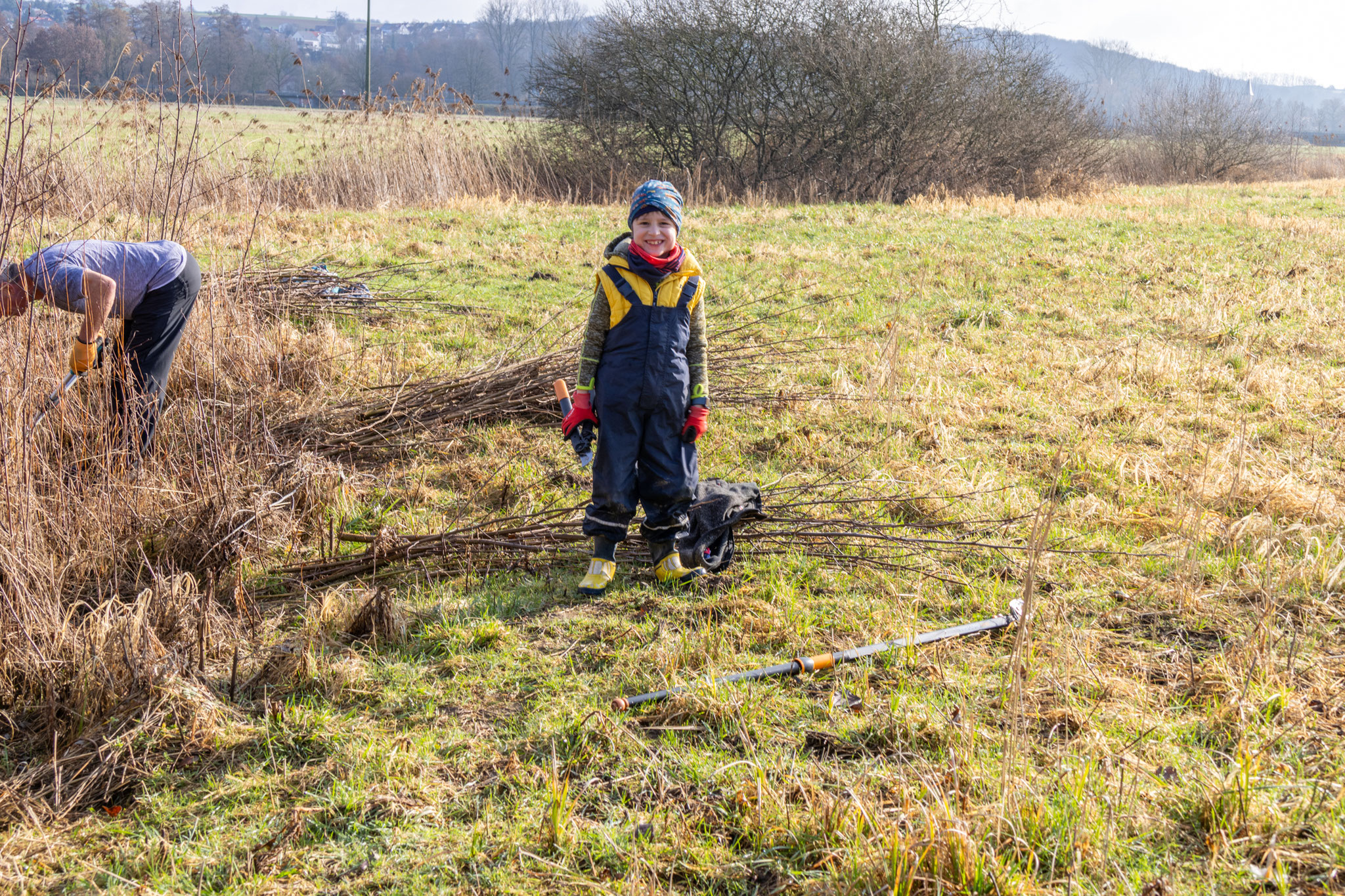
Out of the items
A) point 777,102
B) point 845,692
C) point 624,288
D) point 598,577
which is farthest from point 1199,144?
point 845,692

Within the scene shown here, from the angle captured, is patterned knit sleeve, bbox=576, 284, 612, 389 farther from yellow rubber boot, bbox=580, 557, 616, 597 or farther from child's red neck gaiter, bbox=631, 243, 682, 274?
yellow rubber boot, bbox=580, 557, 616, 597

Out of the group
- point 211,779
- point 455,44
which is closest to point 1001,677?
point 211,779

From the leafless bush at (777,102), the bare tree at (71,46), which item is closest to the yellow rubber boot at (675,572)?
the bare tree at (71,46)

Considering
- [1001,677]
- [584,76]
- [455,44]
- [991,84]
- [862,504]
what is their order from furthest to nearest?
[455,44] → [991,84] → [584,76] → [862,504] → [1001,677]

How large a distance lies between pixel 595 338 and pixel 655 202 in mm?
577

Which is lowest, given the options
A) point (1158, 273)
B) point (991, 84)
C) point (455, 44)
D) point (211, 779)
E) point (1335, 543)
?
point (211, 779)

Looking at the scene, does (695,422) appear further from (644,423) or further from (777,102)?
(777,102)

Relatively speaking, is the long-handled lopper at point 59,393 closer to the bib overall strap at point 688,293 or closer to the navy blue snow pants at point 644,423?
the navy blue snow pants at point 644,423

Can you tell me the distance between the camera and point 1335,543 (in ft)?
11.6

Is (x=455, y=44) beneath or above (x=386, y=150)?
above

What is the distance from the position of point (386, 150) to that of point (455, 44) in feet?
224

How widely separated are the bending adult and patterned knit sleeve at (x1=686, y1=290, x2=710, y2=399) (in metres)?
2.13

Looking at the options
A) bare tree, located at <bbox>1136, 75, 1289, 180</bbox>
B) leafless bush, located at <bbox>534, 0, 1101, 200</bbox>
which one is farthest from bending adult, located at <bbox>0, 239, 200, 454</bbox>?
bare tree, located at <bbox>1136, 75, 1289, 180</bbox>

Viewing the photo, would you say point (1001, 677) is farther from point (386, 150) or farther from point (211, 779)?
point (386, 150)
